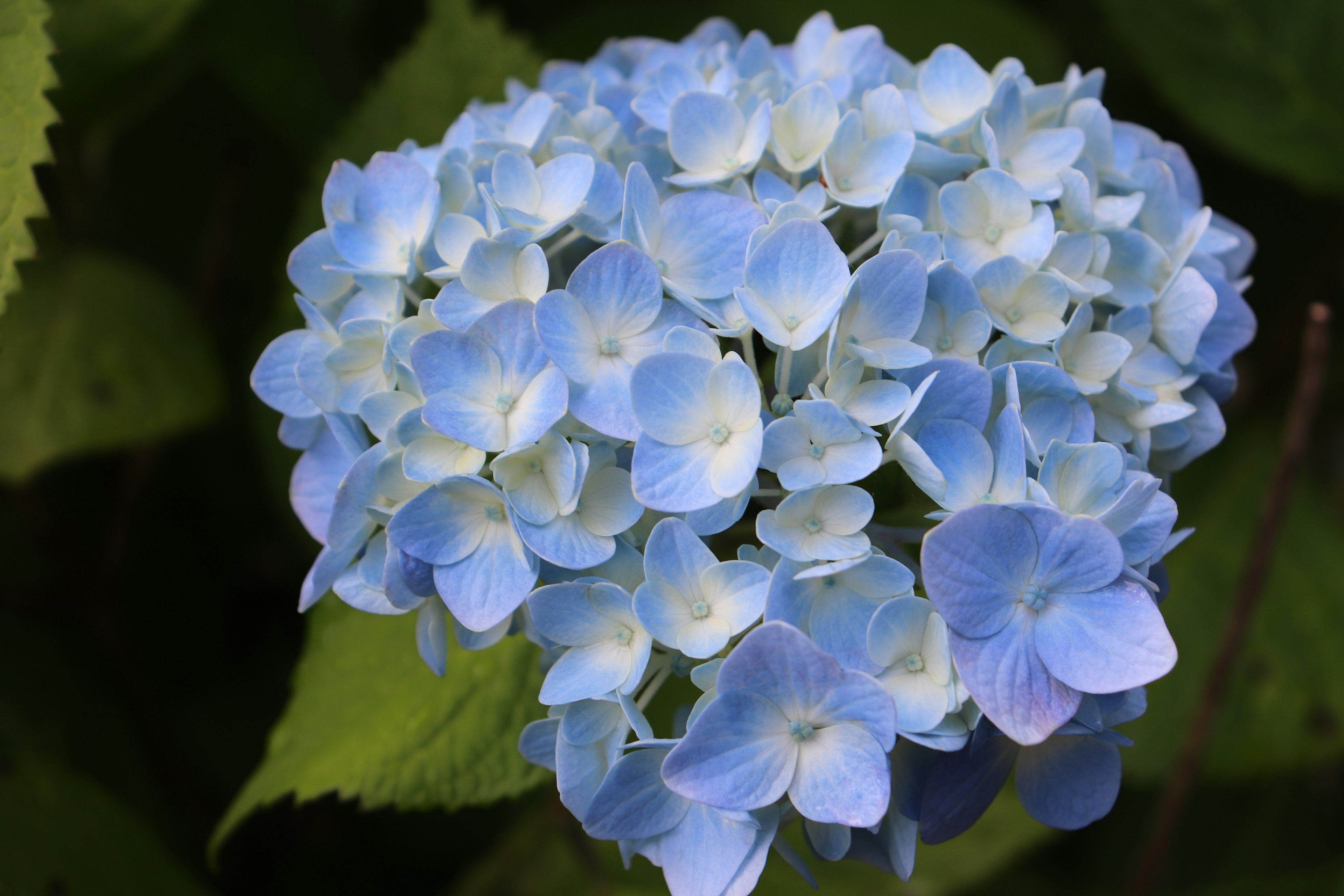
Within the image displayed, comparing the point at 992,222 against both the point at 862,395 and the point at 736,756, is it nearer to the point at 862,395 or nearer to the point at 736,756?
the point at 862,395

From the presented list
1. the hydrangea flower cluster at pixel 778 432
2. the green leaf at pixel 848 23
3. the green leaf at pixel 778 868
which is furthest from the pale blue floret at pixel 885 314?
the green leaf at pixel 848 23

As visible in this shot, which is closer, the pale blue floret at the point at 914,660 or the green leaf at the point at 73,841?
the pale blue floret at the point at 914,660

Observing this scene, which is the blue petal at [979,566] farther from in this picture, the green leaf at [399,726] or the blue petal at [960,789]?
the green leaf at [399,726]

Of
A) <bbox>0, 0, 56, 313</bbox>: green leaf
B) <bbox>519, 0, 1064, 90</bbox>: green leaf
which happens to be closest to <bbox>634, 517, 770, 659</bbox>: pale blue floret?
<bbox>0, 0, 56, 313</bbox>: green leaf

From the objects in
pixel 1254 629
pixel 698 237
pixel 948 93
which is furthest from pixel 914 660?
pixel 1254 629

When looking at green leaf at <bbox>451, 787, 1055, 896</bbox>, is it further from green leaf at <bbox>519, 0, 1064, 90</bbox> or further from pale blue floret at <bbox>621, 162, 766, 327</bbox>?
green leaf at <bbox>519, 0, 1064, 90</bbox>

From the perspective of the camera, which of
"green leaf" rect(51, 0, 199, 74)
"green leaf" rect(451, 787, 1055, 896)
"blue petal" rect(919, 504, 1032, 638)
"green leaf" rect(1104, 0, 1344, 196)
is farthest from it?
"green leaf" rect(1104, 0, 1344, 196)
